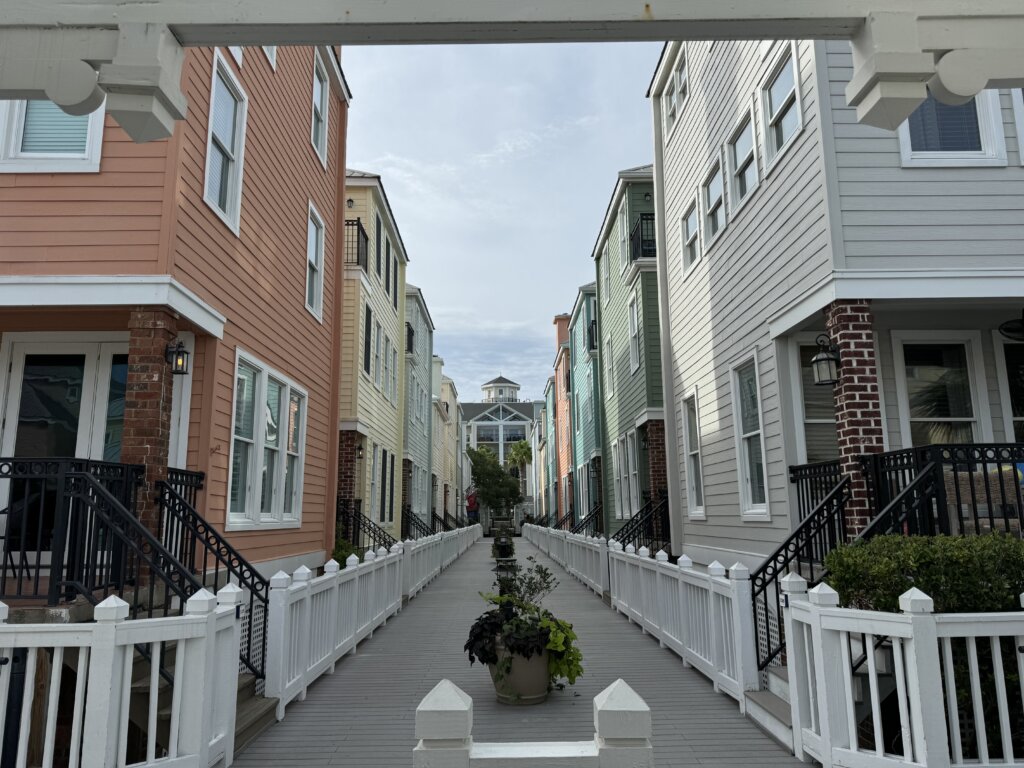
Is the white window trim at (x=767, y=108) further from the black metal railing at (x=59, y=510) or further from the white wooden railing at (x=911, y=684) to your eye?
the black metal railing at (x=59, y=510)

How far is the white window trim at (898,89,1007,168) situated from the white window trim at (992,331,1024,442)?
6.02ft

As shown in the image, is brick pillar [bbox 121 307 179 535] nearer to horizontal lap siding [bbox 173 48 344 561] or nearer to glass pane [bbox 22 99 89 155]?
horizontal lap siding [bbox 173 48 344 561]

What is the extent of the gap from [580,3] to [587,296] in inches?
873

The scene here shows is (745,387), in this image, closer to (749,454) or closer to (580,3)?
(749,454)

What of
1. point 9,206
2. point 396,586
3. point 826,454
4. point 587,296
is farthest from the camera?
point 587,296

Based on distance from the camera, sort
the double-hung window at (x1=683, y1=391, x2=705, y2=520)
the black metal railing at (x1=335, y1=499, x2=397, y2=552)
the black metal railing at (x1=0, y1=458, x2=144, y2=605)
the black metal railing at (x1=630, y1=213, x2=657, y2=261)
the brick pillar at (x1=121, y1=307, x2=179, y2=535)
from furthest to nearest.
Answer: the black metal railing at (x1=630, y1=213, x2=657, y2=261), the black metal railing at (x1=335, y1=499, x2=397, y2=552), the double-hung window at (x1=683, y1=391, x2=705, y2=520), the brick pillar at (x1=121, y1=307, x2=179, y2=535), the black metal railing at (x1=0, y1=458, x2=144, y2=605)

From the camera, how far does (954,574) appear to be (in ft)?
14.4

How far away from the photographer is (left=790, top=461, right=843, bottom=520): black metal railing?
23.9ft

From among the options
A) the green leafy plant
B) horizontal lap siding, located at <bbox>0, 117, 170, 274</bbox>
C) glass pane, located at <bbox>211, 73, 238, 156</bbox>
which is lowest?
the green leafy plant

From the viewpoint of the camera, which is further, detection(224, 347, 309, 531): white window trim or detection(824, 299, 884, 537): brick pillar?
detection(224, 347, 309, 531): white window trim

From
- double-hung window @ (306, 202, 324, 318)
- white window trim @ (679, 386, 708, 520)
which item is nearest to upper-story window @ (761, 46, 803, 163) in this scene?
white window trim @ (679, 386, 708, 520)

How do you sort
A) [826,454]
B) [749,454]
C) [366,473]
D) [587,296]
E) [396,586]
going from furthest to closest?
[587,296] → [366,473] → [396,586] → [749,454] → [826,454]

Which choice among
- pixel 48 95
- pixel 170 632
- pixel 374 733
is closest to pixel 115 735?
pixel 170 632

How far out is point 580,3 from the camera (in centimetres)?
389
